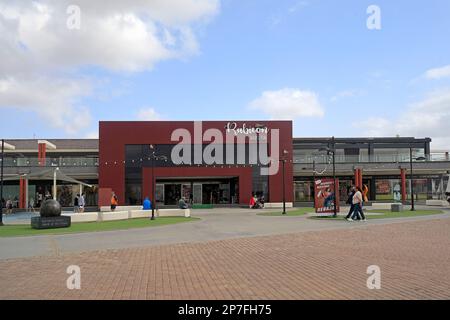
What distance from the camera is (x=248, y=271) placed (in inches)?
377

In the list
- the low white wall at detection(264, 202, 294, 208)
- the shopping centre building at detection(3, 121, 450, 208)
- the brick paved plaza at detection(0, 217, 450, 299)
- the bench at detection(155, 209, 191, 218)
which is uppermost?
the shopping centre building at detection(3, 121, 450, 208)

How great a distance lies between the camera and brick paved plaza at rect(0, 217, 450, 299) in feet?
24.9

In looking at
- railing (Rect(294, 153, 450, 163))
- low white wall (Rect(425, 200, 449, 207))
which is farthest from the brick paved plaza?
Answer: railing (Rect(294, 153, 450, 163))

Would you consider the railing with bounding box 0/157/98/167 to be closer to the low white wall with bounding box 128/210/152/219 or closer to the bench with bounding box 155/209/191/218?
the bench with bounding box 155/209/191/218

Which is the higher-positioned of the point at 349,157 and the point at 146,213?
the point at 349,157

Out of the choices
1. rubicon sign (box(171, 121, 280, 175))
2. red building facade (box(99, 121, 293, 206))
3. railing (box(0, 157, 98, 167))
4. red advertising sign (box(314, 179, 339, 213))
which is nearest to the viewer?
red advertising sign (box(314, 179, 339, 213))

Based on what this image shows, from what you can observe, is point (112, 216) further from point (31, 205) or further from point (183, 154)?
point (31, 205)

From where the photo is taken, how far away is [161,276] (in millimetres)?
9164

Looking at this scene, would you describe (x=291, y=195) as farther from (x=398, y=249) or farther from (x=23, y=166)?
(x=398, y=249)

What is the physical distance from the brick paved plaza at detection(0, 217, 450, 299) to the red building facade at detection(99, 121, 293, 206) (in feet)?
108

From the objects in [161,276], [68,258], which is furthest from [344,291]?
[68,258]

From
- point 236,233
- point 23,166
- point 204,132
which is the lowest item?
point 236,233

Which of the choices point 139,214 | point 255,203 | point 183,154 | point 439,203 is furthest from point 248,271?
point 183,154
